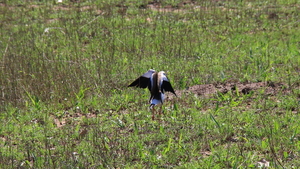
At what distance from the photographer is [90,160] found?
5.51 metres

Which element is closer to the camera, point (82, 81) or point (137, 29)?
point (82, 81)

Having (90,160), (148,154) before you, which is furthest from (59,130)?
(148,154)

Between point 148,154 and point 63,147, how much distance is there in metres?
1.13

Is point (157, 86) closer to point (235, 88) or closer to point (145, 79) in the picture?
point (145, 79)

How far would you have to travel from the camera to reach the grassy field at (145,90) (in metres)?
5.60

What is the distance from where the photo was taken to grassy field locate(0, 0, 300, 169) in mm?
5602

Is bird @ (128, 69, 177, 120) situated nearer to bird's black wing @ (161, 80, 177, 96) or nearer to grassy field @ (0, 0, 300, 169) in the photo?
bird's black wing @ (161, 80, 177, 96)

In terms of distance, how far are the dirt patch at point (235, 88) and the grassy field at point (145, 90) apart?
6 centimetres

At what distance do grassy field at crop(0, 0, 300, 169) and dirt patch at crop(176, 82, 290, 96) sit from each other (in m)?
0.06

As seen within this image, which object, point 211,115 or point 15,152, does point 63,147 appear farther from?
point 211,115

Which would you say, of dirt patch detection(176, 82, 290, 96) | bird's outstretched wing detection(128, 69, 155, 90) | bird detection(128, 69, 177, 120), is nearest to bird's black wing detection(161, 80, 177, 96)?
bird detection(128, 69, 177, 120)

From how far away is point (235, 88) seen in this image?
7.48m

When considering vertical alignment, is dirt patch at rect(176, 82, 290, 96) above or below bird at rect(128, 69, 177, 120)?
below

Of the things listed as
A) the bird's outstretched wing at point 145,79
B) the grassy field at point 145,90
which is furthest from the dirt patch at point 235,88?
the bird's outstretched wing at point 145,79
